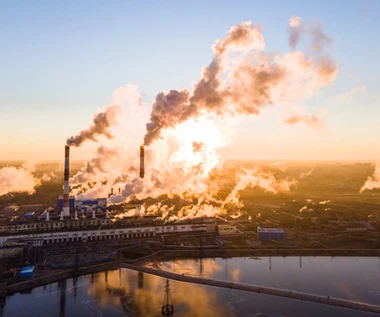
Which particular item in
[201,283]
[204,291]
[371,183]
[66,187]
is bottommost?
[204,291]

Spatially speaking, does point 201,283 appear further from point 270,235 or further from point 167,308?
point 270,235

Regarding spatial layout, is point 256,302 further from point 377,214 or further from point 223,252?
point 377,214

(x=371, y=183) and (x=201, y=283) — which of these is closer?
(x=201, y=283)

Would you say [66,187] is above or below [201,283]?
above

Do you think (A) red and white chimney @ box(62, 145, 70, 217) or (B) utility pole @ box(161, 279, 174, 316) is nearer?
(B) utility pole @ box(161, 279, 174, 316)

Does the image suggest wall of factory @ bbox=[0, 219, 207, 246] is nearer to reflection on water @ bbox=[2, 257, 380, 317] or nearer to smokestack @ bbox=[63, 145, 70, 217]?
smokestack @ bbox=[63, 145, 70, 217]

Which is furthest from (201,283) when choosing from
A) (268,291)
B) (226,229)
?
(226,229)

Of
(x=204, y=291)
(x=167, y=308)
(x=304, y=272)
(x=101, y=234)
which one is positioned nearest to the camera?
(x=167, y=308)

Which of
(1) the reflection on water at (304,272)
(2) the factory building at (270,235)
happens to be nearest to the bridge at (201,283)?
(1) the reflection on water at (304,272)

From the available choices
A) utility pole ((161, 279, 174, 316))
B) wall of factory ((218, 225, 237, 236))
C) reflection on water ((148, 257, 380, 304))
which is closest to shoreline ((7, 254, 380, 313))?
reflection on water ((148, 257, 380, 304))
